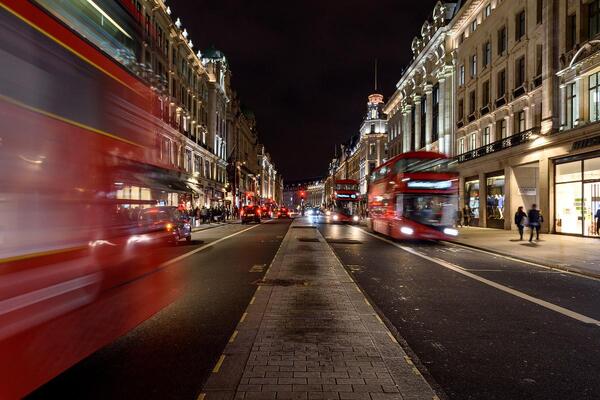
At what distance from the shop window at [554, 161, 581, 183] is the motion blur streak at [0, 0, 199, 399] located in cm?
2397

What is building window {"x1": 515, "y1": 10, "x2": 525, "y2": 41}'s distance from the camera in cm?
3130

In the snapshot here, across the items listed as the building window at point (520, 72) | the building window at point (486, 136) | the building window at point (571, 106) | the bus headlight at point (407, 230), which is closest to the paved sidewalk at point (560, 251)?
the bus headlight at point (407, 230)

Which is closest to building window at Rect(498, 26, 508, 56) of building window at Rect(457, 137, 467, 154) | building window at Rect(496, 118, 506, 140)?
building window at Rect(496, 118, 506, 140)

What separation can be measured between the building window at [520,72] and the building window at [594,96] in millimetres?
8302

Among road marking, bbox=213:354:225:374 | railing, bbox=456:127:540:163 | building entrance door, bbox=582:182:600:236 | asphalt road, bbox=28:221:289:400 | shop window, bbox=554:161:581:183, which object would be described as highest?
railing, bbox=456:127:540:163

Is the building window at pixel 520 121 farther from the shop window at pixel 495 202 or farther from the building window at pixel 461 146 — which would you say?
the building window at pixel 461 146

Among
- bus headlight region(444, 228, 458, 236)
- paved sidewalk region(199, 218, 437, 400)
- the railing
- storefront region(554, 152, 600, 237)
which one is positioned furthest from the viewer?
the railing

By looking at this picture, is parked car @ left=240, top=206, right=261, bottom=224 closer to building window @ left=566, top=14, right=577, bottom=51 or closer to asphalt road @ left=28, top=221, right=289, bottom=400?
building window @ left=566, top=14, right=577, bottom=51

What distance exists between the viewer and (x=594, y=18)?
23.3 m

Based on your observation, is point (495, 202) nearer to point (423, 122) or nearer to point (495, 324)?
point (423, 122)

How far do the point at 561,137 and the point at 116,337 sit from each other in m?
25.6

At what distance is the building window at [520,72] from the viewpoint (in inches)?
1236

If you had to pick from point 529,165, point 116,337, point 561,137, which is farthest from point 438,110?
point 116,337

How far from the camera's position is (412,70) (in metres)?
59.2
